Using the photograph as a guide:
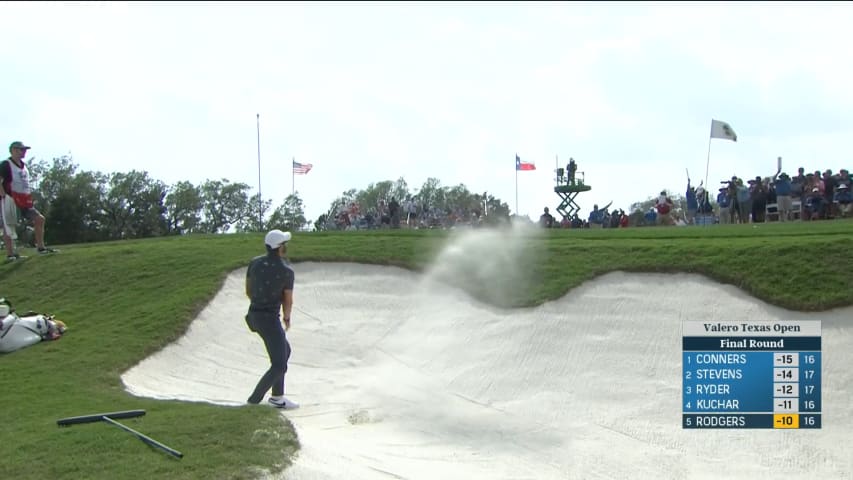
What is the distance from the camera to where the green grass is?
8.96 m

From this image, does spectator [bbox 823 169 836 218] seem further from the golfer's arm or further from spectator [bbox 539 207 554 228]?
the golfer's arm

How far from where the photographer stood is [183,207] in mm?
99500

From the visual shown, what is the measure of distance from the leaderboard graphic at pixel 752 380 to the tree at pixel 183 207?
87819mm

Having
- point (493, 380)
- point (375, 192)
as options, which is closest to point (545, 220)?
point (493, 380)

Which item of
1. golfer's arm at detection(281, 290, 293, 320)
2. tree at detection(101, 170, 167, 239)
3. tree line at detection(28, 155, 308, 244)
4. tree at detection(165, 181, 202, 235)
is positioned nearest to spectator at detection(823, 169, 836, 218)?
golfer's arm at detection(281, 290, 293, 320)

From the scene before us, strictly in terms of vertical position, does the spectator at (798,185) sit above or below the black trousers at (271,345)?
above

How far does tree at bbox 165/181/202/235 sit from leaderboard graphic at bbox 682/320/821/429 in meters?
87.8

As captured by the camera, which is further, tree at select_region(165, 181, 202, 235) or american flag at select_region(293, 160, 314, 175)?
tree at select_region(165, 181, 202, 235)

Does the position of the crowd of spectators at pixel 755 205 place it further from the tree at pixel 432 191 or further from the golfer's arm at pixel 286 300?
the tree at pixel 432 191

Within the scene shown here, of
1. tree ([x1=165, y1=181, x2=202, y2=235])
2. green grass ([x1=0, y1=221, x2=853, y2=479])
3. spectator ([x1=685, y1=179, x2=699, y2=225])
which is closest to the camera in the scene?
green grass ([x1=0, y1=221, x2=853, y2=479])

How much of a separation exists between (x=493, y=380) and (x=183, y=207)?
91.4 m

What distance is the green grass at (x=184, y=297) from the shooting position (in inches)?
353

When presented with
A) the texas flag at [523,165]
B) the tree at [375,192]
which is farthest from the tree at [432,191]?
the texas flag at [523,165]

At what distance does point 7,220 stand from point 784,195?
76.2ft
